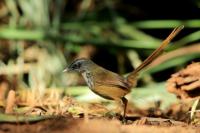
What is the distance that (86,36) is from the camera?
531 cm

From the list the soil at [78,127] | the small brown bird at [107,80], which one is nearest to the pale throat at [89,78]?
the small brown bird at [107,80]

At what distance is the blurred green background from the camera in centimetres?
476

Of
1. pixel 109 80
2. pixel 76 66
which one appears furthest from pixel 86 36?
pixel 109 80

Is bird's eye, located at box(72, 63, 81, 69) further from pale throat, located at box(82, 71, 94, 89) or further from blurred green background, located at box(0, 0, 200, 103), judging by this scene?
blurred green background, located at box(0, 0, 200, 103)

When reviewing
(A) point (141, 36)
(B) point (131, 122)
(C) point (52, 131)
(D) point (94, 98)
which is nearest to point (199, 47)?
(A) point (141, 36)

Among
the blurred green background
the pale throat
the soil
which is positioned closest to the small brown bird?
the pale throat

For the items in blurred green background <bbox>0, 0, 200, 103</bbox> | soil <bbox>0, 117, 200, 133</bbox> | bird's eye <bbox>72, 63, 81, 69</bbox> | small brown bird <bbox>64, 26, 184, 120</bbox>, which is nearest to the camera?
soil <bbox>0, 117, 200, 133</bbox>

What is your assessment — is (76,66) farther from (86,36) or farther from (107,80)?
(86,36)

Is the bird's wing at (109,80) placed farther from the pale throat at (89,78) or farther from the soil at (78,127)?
the soil at (78,127)

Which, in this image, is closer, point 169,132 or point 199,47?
point 169,132

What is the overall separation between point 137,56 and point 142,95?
1133 mm

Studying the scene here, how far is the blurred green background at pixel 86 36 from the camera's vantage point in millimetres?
4762

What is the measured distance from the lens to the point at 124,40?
520 cm

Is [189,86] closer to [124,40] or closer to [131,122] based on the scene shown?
[131,122]
